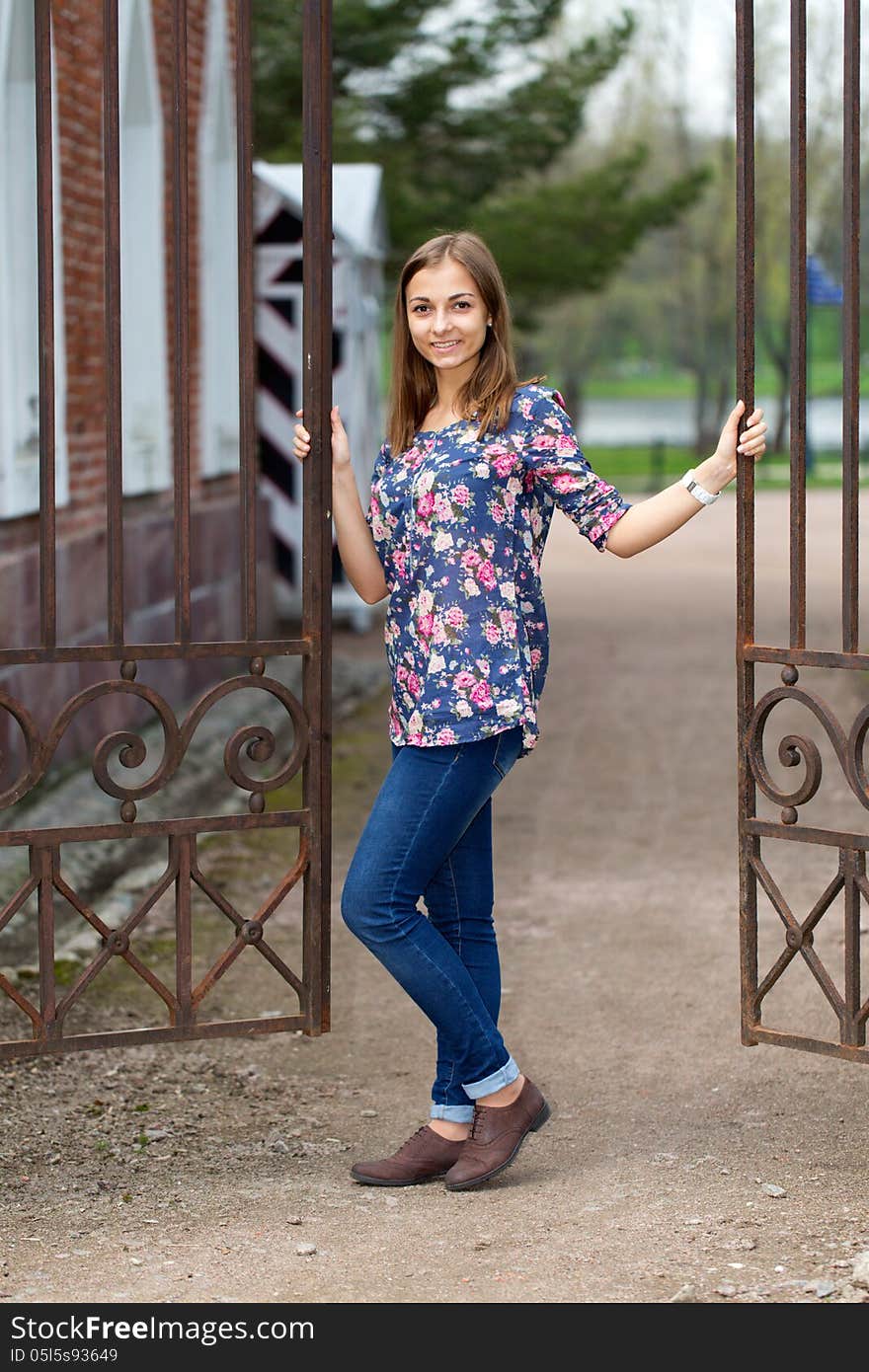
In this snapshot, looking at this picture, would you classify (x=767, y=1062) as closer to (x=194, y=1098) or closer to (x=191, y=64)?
(x=194, y=1098)

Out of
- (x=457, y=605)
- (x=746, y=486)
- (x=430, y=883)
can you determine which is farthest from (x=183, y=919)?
(x=746, y=486)

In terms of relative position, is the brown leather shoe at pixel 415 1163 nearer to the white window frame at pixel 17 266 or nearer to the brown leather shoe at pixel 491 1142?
the brown leather shoe at pixel 491 1142

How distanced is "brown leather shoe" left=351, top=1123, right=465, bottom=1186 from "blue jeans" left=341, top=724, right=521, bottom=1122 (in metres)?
0.06

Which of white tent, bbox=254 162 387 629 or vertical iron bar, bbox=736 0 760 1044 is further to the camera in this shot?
Answer: white tent, bbox=254 162 387 629

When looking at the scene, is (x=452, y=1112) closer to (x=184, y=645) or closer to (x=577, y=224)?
(x=184, y=645)

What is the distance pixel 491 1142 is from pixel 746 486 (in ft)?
5.09

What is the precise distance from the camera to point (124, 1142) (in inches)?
177

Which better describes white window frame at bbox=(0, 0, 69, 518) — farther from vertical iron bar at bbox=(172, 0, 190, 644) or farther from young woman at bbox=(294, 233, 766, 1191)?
young woman at bbox=(294, 233, 766, 1191)

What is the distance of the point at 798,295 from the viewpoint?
4164mm

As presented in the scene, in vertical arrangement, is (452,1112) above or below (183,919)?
below

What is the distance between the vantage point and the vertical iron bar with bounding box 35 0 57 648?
4156 millimetres

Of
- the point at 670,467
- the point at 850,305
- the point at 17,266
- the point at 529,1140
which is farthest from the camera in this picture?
the point at 670,467

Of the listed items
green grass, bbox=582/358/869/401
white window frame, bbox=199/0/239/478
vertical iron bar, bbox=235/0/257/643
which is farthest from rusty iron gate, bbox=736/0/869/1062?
green grass, bbox=582/358/869/401

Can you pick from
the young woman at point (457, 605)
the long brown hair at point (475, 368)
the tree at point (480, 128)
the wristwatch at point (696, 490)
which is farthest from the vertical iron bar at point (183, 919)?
the tree at point (480, 128)
